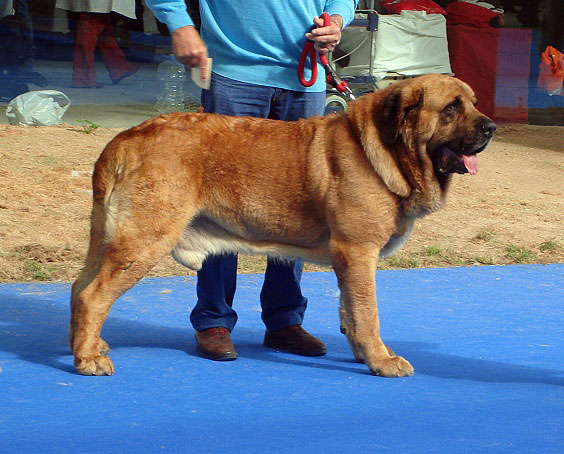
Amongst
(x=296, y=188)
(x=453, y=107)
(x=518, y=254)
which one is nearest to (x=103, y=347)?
(x=296, y=188)

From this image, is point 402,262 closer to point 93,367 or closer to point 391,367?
point 391,367

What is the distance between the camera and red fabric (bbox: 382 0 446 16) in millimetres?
12578

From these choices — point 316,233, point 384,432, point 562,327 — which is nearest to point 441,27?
point 562,327

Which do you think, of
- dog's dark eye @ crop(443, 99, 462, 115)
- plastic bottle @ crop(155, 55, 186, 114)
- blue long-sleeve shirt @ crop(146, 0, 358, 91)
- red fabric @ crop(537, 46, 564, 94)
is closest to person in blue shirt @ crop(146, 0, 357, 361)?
blue long-sleeve shirt @ crop(146, 0, 358, 91)

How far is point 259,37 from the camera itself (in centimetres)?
430

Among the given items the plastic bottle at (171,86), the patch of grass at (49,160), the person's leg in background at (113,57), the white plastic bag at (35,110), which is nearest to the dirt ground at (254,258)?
the patch of grass at (49,160)

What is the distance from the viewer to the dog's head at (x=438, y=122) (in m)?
3.87

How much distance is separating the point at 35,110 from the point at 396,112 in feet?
24.0

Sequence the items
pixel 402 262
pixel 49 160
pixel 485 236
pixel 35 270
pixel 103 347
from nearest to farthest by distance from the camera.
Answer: pixel 103 347 < pixel 35 270 < pixel 402 262 < pixel 485 236 < pixel 49 160

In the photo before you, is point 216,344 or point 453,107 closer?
point 453,107

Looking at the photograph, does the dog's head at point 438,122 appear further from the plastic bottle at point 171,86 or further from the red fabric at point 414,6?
the red fabric at point 414,6

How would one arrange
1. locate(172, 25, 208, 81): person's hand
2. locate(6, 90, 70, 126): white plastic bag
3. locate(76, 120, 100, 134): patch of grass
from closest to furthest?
locate(172, 25, 208, 81): person's hand
locate(76, 120, 100, 134): patch of grass
locate(6, 90, 70, 126): white plastic bag

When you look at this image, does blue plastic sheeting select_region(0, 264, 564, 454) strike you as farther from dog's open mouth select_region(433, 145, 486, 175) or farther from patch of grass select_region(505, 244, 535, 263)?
patch of grass select_region(505, 244, 535, 263)

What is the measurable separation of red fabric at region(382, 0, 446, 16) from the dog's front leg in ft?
30.3
